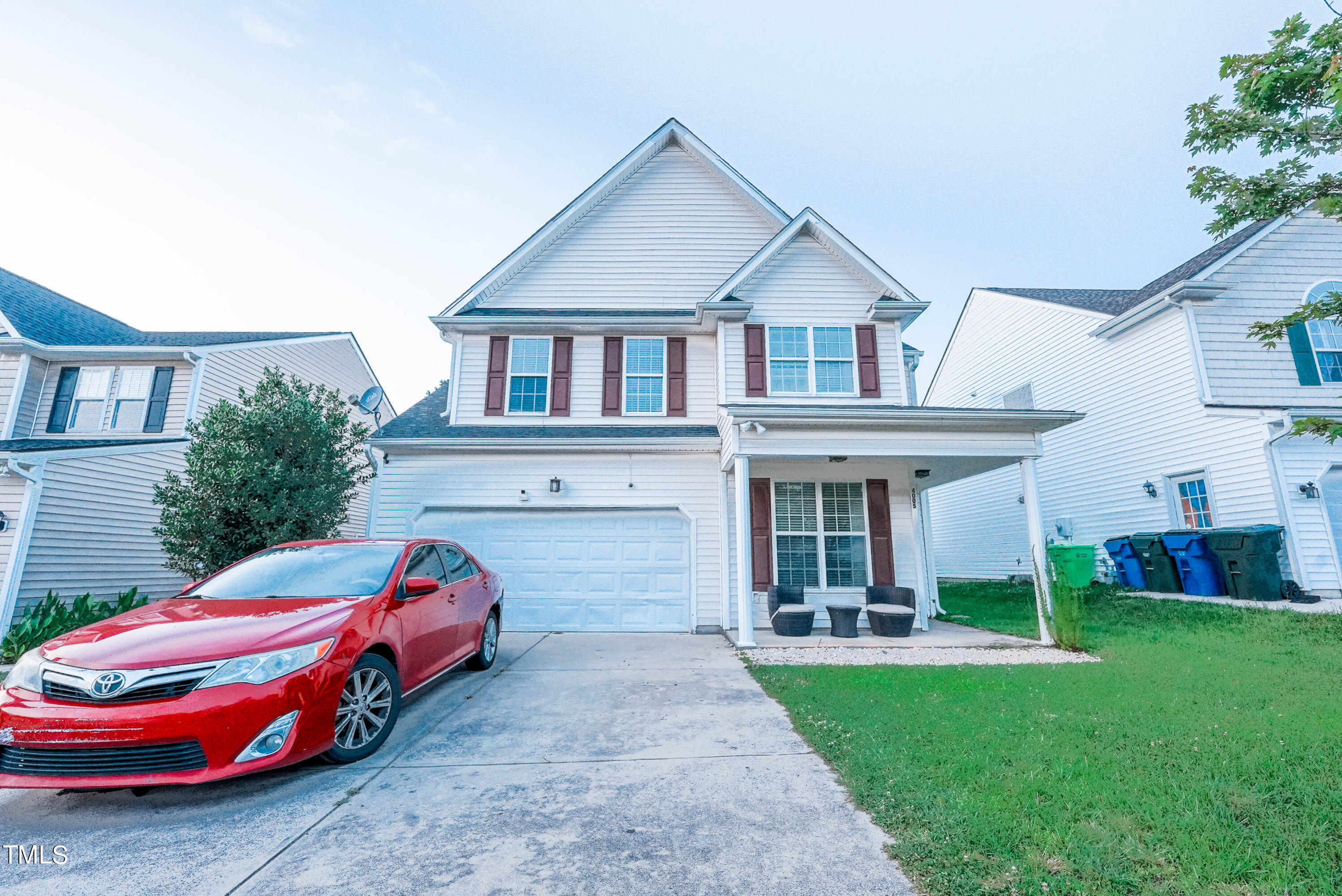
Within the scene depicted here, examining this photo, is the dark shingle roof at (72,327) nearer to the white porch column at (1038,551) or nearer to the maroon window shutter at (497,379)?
the maroon window shutter at (497,379)

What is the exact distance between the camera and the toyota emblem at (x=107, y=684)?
114 inches

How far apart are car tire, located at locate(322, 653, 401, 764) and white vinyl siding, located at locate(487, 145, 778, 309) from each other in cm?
859

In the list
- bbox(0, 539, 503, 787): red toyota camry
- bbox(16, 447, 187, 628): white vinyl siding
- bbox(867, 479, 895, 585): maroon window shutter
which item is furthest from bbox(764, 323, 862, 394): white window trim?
bbox(16, 447, 187, 628): white vinyl siding

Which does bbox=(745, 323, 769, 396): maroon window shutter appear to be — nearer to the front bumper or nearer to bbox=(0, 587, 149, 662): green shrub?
the front bumper

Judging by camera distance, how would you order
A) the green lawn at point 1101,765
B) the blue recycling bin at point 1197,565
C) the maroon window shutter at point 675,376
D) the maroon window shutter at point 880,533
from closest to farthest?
the green lawn at point 1101,765 → the maroon window shutter at point 880,533 → the blue recycling bin at point 1197,565 → the maroon window shutter at point 675,376

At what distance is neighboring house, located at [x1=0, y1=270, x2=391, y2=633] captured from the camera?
9.20m

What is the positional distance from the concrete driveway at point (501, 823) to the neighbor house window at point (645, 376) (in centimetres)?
681

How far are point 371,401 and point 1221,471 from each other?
1640 centimetres

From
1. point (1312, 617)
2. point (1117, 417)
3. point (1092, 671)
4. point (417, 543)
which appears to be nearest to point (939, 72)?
point (1117, 417)

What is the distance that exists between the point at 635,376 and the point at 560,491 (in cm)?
270

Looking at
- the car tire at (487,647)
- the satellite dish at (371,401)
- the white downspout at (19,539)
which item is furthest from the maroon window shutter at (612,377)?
the white downspout at (19,539)

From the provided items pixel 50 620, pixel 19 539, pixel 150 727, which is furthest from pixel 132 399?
pixel 150 727

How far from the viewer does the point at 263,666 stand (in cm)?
311

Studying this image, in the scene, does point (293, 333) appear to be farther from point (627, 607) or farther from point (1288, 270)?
point (1288, 270)
